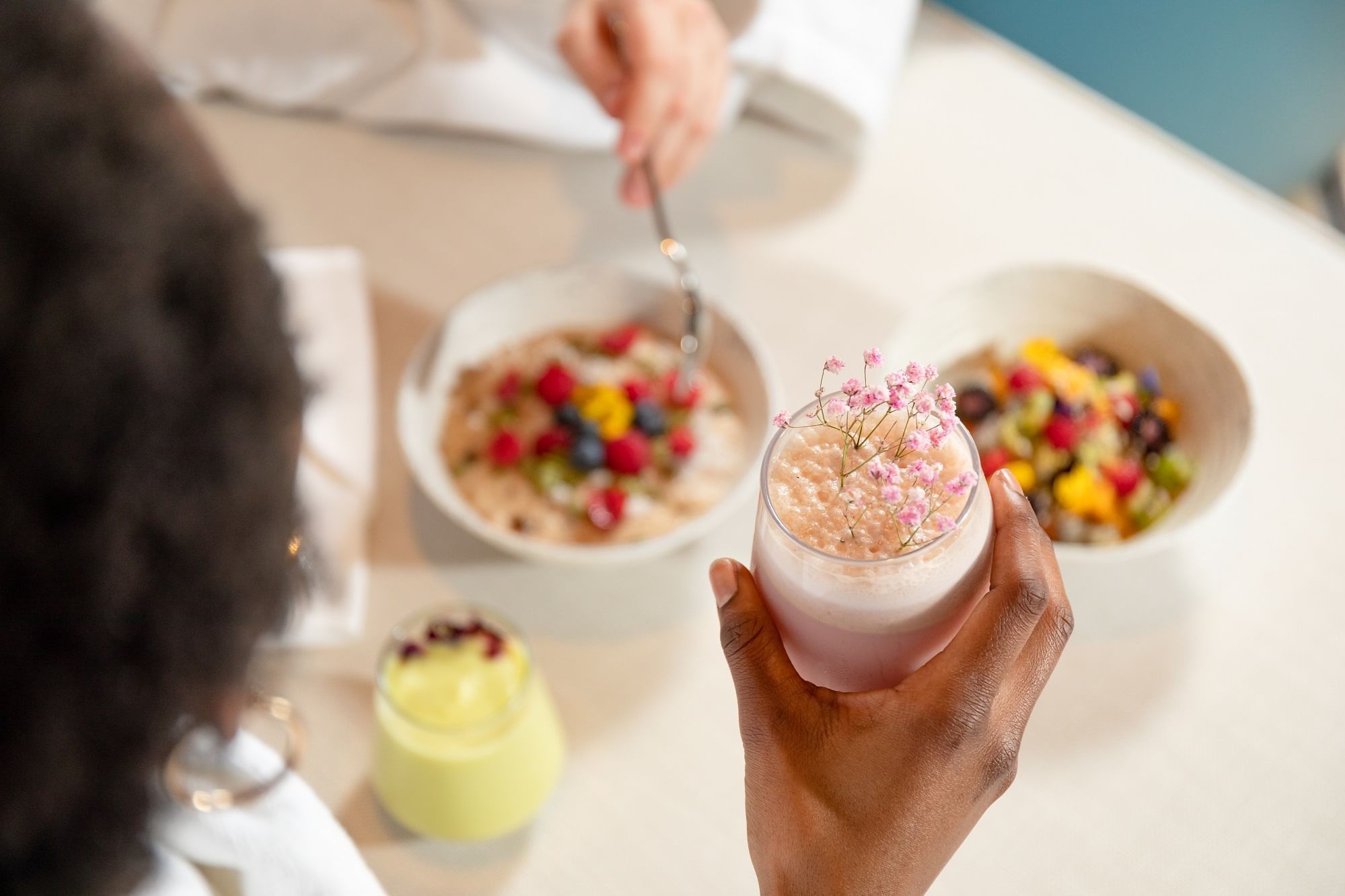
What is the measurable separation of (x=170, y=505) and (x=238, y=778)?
0.41 meters

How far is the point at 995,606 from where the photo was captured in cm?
49

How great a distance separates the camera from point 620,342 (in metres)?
1.00

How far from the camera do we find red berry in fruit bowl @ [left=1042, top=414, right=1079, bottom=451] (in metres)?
0.85

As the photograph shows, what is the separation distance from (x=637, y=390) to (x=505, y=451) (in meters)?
0.13

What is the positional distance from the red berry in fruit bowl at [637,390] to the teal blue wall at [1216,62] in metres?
0.78

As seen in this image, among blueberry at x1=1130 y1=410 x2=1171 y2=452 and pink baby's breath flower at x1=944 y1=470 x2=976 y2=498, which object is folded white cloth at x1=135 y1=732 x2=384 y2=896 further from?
blueberry at x1=1130 y1=410 x2=1171 y2=452

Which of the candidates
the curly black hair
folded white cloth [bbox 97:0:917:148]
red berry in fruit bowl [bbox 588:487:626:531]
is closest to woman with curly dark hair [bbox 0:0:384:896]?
the curly black hair

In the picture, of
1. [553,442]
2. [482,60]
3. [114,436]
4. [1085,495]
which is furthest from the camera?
[482,60]

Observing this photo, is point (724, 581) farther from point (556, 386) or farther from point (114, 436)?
point (556, 386)


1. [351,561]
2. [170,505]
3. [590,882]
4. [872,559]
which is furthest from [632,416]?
[170,505]

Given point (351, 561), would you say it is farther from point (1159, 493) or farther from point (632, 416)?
point (1159, 493)

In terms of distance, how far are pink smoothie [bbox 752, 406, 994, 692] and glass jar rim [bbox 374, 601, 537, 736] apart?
25 centimetres

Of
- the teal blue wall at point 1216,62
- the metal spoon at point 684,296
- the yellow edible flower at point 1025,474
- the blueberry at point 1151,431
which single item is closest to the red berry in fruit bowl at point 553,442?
the metal spoon at point 684,296

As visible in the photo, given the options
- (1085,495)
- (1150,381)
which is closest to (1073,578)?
(1085,495)
